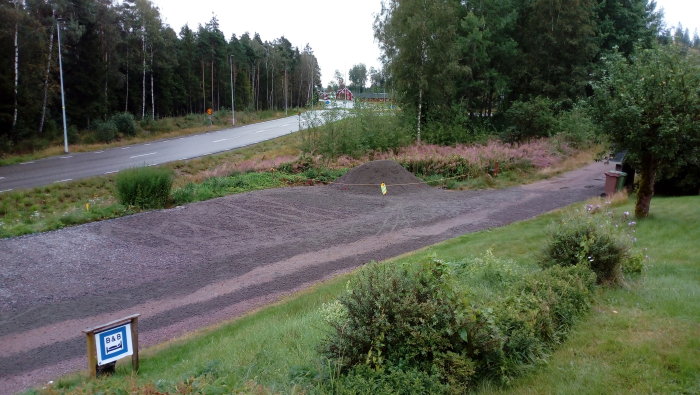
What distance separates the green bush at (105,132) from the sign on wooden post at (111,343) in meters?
36.1

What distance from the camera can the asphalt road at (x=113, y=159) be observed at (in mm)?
23328

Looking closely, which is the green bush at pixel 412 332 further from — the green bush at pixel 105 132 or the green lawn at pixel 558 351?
the green bush at pixel 105 132

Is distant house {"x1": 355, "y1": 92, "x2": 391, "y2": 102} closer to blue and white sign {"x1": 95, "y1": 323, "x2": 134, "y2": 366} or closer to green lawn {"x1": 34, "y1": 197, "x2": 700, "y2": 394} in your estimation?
green lawn {"x1": 34, "y1": 197, "x2": 700, "y2": 394}

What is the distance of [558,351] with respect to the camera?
484 cm

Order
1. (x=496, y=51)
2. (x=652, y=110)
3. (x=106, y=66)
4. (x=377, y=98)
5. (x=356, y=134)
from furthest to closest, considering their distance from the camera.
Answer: (x=106, y=66)
(x=496, y=51)
(x=377, y=98)
(x=356, y=134)
(x=652, y=110)

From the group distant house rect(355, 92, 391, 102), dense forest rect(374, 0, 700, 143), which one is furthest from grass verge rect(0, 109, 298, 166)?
dense forest rect(374, 0, 700, 143)

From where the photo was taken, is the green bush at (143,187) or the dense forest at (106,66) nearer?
the green bush at (143,187)

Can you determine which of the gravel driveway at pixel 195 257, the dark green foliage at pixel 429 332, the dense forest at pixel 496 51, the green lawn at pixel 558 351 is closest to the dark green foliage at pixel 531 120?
the dense forest at pixel 496 51

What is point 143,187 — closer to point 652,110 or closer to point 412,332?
point 412,332

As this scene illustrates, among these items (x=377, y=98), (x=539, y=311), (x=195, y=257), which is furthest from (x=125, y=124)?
(x=539, y=311)

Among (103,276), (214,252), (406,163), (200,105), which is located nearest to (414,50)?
(406,163)

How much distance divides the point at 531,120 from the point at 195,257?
89.2ft

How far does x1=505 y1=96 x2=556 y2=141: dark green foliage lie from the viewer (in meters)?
32.6

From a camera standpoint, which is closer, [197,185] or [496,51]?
[197,185]
